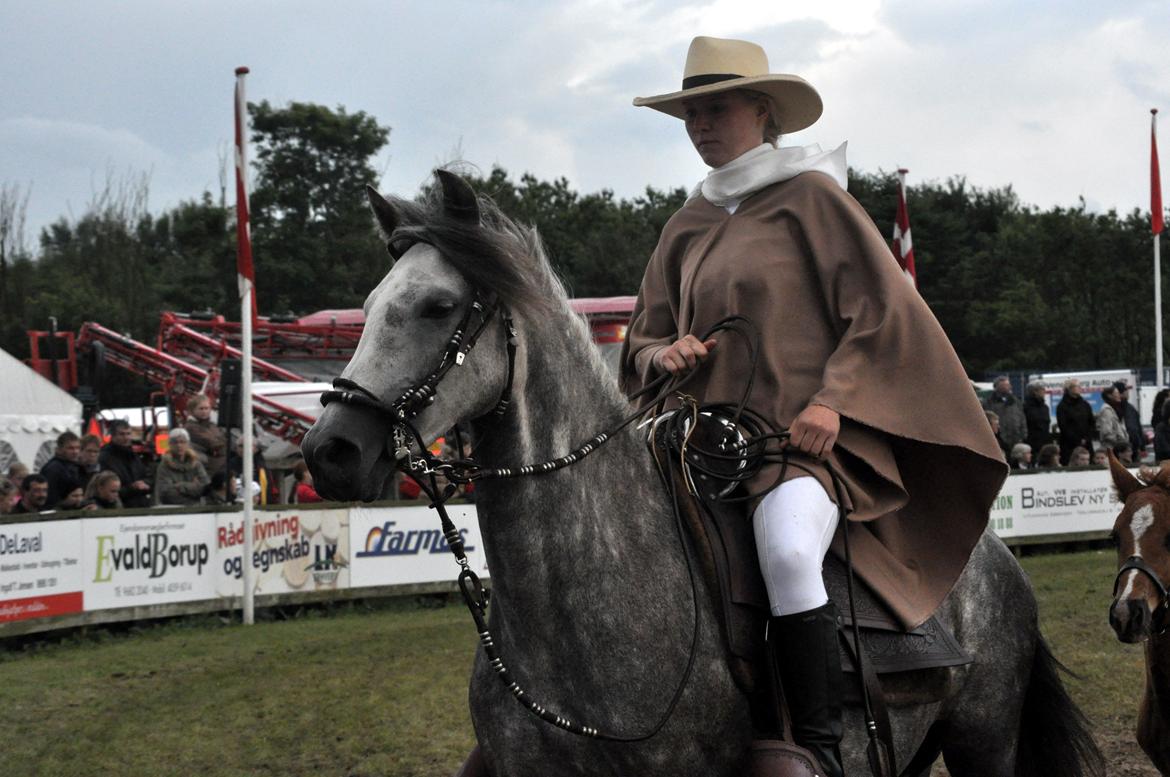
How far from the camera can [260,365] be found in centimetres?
2300

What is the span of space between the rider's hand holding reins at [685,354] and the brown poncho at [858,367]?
0.08 meters

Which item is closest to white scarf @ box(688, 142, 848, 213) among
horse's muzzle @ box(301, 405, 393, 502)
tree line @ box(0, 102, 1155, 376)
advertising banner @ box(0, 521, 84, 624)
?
horse's muzzle @ box(301, 405, 393, 502)

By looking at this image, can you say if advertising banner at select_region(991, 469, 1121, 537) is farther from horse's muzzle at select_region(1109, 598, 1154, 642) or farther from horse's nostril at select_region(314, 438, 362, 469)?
horse's nostril at select_region(314, 438, 362, 469)

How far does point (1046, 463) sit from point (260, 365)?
13.9 meters

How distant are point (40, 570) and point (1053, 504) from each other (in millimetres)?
13310

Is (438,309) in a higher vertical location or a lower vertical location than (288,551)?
higher

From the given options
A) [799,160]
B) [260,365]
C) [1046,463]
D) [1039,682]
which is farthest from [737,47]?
[260,365]

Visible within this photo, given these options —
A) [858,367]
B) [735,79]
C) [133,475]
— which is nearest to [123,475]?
[133,475]

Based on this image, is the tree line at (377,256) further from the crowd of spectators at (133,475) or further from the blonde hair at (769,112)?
the blonde hair at (769,112)

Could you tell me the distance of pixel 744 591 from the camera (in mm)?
3312

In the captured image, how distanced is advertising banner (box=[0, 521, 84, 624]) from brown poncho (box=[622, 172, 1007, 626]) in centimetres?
887

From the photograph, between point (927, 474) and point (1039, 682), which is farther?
point (1039, 682)

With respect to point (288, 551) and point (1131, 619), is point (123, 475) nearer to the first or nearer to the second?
point (288, 551)

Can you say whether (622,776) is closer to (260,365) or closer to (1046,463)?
(1046,463)
